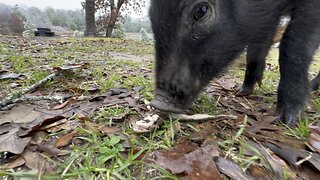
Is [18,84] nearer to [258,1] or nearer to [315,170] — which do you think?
[258,1]

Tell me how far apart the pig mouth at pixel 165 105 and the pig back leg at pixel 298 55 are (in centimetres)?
69

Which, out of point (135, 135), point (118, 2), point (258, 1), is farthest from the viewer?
point (118, 2)

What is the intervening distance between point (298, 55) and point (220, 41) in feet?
1.93

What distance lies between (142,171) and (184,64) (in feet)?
2.70

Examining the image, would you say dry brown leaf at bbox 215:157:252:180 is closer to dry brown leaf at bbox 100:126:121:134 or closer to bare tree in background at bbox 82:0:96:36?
dry brown leaf at bbox 100:126:121:134

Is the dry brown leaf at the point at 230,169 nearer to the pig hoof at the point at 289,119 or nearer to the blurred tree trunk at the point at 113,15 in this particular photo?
the pig hoof at the point at 289,119

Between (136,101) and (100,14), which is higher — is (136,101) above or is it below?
above

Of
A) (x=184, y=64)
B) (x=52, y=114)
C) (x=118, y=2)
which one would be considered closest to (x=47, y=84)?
(x=52, y=114)

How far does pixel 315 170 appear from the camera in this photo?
1.58 meters

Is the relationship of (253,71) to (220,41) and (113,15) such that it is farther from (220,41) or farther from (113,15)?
(113,15)

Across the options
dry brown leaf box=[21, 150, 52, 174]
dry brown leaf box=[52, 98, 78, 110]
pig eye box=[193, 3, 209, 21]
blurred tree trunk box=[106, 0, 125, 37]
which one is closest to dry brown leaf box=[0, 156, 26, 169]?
dry brown leaf box=[21, 150, 52, 174]

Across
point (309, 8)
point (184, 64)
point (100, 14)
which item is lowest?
point (100, 14)

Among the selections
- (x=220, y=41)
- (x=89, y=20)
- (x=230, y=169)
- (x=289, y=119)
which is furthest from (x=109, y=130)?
(x=89, y=20)

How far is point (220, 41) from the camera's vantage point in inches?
84.0
